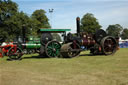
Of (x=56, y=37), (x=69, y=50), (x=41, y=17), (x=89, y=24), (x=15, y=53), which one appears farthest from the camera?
(x=89, y=24)

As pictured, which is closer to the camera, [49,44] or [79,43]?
[79,43]

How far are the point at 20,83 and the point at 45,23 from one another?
48333 mm

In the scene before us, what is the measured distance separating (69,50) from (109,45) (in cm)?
309

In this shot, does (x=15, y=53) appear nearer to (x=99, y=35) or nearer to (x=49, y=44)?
(x=49, y=44)

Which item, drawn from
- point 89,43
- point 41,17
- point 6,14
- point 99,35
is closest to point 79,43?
point 89,43

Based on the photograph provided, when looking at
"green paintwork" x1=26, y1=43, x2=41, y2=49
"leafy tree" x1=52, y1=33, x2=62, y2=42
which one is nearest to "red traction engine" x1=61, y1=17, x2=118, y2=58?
"leafy tree" x1=52, y1=33, x2=62, y2=42

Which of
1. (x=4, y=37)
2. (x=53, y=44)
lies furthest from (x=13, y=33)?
(x=53, y=44)

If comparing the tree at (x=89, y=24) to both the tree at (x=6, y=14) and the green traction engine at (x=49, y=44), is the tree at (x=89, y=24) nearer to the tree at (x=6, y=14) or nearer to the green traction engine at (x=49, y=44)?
the tree at (x=6, y=14)

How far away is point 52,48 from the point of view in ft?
A: 42.7

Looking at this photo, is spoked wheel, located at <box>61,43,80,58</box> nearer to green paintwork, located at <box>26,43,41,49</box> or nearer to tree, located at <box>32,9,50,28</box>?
green paintwork, located at <box>26,43,41,49</box>

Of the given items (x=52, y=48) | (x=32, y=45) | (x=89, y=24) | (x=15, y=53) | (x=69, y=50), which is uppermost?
(x=89, y=24)

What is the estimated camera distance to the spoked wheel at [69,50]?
1194 cm

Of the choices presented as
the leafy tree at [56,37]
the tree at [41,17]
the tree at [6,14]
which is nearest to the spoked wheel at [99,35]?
the leafy tree at [56,37]

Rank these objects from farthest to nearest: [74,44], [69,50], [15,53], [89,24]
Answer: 1. [89,24]
2. [15,53]
3. [74,44]
4. [69,50]
